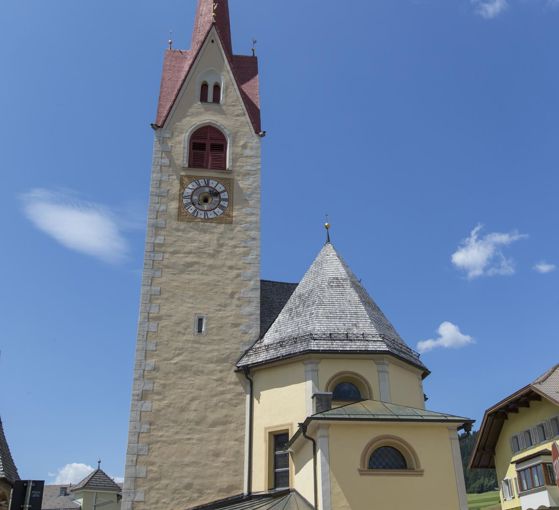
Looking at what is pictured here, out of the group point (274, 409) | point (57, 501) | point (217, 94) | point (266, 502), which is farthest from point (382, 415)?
point (57, 501)

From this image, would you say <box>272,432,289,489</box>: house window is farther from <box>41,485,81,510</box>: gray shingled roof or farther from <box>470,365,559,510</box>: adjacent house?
<box>41,485,81,510</box>: gray shingled roof

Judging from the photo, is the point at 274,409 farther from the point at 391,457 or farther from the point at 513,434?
the point at 513,434

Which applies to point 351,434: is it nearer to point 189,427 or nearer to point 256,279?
point 189,427

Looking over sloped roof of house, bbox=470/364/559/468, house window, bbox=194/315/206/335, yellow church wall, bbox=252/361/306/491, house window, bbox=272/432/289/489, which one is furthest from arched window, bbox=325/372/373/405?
sloped roof of house, bbox=470/364/559/468

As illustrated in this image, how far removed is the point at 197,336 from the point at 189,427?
3.15 metres

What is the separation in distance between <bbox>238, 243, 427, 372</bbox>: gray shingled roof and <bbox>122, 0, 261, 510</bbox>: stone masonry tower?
4.74 feet

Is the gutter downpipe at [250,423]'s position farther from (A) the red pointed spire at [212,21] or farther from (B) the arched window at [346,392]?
(A) the red pointed spire at [212,21]

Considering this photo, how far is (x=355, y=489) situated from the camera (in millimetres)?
14328

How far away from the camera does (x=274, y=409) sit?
19.0m

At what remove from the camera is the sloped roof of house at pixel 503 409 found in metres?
22.1

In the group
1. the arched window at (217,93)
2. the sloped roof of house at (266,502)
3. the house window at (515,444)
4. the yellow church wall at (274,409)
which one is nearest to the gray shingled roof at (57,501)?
the sloped roof of house at (266,502)

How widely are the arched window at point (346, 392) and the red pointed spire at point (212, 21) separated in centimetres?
1724

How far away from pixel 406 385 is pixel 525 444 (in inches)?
310

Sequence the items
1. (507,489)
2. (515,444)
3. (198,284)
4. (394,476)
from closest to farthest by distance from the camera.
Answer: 1. (394,476)
2. (198,284)
3. (515,444)
4. (507,489)
